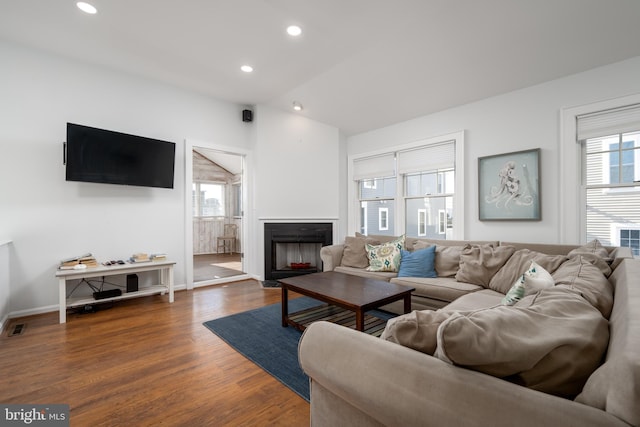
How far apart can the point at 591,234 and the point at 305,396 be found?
329cm

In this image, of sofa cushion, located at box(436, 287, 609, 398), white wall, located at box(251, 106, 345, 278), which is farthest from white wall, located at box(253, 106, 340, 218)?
sofa cushion, located at box(436, 287, 609, 398)

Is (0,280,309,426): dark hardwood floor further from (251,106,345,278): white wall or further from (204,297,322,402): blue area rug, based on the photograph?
(251,106,345,278): white wall

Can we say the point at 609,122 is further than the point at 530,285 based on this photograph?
Yes

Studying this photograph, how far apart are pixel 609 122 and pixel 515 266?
1.79 meters

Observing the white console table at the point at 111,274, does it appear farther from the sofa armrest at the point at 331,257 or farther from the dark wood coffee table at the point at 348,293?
the sofa armrest at the point at 331,257

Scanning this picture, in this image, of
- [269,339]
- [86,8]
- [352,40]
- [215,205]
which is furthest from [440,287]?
[215,205]

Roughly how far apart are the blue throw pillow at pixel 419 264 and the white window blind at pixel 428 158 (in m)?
1.45

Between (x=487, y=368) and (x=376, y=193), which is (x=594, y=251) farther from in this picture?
(x=376, y=193)

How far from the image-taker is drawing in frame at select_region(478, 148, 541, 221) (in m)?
3.21

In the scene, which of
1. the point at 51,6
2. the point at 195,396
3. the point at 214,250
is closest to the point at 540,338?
the point at 195,396

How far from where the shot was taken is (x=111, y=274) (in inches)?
125

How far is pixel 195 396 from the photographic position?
→ 1.72m

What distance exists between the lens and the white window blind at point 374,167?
15.6 feet

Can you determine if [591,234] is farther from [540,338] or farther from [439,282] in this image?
[540,338]
